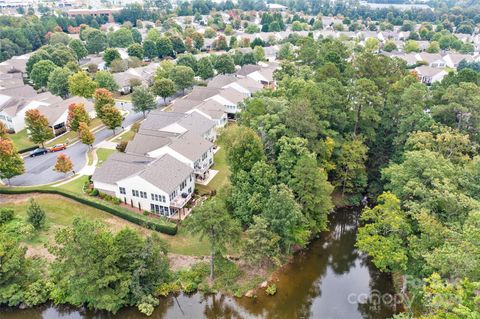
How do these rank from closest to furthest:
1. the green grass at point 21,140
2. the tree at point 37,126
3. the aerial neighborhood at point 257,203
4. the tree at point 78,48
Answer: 1. the aerial neighborhood at point 257,203
2. the tree at point 37,126
3. the green grass at point 21,140
4. the tree at point 78,48

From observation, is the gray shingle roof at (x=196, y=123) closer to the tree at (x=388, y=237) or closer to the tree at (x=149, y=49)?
the tree at (x=388, y=237)

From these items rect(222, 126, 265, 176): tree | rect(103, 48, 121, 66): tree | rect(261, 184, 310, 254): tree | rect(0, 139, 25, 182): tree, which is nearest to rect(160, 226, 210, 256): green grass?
rect(261, 184, 310, 254): tree

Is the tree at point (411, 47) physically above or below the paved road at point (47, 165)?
above

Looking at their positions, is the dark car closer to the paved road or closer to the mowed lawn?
the paved road

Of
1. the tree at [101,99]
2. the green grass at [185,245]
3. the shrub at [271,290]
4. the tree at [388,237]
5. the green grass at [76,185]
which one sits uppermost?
the tree at [101,99]

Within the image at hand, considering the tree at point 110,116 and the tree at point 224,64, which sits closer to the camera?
the tree at point 110,116

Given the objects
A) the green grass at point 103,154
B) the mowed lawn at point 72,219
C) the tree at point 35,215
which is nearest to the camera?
the mowed lawn at point 72,219

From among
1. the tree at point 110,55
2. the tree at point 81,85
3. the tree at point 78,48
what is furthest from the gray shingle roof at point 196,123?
the tree at point 78,48
